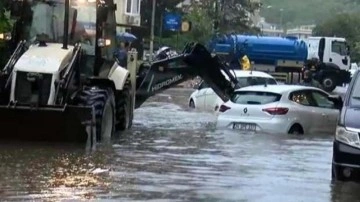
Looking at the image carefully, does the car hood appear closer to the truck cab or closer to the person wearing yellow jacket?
the person wearing yellow jacket

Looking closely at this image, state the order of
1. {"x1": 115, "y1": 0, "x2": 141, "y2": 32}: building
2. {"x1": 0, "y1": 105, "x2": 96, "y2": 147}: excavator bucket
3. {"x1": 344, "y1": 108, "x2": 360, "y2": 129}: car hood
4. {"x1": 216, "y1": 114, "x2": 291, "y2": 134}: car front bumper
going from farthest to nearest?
{"x1": 115, "y1": 0, "x2": 141, "y2": 32}: building → {"x1": 216, "y1": 114, "x2": 291, "y2": 134}: car front bumper → {"x1": 0, "y1": 105, "x2": 96, "y2": 147}: excavator bucket → {"x1": 344, "y1": 108, "x2": 360, "y2": 129}: car hood

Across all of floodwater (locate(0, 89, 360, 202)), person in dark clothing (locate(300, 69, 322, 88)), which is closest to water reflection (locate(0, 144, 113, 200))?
A: floodwater (locate(0, 89, 360, 202))

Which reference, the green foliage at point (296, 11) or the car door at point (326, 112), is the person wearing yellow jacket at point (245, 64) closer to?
the car door at point (326, 112)

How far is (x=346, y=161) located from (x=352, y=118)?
60cm

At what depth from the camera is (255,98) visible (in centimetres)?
2291

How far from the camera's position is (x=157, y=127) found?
24.9 meters

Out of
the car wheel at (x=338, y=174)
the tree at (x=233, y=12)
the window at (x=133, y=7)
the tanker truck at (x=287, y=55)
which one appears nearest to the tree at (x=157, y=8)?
the window at (x=133, y=7)

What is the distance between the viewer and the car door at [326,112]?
23516mm

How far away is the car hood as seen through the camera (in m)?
13.0

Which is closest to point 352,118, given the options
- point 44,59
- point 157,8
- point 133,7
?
point 44,59

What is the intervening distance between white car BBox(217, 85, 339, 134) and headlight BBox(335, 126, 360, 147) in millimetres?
9353

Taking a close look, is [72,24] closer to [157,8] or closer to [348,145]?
[348,145]

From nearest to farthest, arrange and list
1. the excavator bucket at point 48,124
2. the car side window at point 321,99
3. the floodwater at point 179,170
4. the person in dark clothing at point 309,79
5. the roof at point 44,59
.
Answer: the floodwater at point 179,170
the excavator bucket at point 48,124
the roof at point 44,59
the car side window at point 321,99
the person in dark clothing at point 309,79

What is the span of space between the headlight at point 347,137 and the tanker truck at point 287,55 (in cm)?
4172
